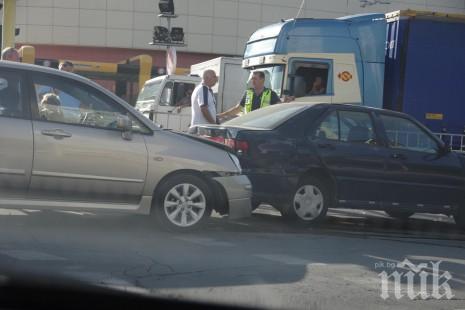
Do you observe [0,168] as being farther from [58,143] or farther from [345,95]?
[345,95]

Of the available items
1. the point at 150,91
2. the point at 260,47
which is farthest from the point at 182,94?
the point at 260,47

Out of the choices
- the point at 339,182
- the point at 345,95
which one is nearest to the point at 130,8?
the point at 345,95

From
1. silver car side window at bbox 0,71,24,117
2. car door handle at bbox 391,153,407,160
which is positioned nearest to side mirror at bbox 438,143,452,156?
car door handle at bbox 391,153,407,160

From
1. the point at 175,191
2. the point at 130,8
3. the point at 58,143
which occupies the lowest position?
the point at 175,191

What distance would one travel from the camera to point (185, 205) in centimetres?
762

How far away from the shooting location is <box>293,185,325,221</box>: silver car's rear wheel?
874 centimetres

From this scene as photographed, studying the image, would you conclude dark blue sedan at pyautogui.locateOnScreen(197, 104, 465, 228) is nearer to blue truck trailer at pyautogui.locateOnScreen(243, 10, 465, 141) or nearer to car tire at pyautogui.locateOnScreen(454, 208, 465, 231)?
car tire at pyautogui.locateOnScreen(454, 208, 465, 231)

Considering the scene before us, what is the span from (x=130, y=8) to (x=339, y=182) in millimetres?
26533

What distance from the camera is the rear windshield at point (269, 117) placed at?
8.85 meters

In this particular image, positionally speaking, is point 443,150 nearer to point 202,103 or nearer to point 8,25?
point 202,103

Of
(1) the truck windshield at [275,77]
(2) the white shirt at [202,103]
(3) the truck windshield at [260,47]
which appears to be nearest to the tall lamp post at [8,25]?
(3) the truck windshield at [260,47]

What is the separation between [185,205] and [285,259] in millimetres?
1469

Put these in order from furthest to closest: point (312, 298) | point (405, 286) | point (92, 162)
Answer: point (92, 162), point (405, 286), point (312, 298)

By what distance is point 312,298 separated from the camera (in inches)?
212
